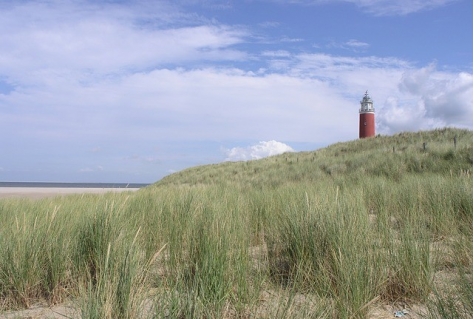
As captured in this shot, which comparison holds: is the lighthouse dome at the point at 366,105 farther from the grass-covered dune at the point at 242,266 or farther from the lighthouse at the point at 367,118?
the grass-covered dune at the point at 242,266

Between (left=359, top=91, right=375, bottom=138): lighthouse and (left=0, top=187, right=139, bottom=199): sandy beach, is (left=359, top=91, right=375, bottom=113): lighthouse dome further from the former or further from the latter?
(left=0, top=187, right=139, bottom=199): sandy beach

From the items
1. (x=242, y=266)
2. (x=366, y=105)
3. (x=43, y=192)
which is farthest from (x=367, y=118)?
(x=242, y=266)

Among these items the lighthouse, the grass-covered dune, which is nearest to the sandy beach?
the grass-covered dune

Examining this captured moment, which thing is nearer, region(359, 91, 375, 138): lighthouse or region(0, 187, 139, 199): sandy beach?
region(0, 187, 139, 199): sandy beach

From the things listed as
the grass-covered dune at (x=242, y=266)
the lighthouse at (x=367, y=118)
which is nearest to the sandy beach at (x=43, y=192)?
the grass-covered dune at (x=242, y=266)

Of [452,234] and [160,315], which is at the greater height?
[452,234]

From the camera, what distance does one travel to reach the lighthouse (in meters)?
32.5

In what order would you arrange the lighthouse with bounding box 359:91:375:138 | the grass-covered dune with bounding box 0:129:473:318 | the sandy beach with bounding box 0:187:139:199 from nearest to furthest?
1. the grass-covered dune with bounding box 0:129:473:318
2. the sandy beach with bounding box 0:187:139:199
3. the lighthouse with bounding box 359:91:375:138

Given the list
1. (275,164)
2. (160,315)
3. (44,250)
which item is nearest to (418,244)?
(160,315)

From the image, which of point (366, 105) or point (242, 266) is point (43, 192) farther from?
point (242, 266)

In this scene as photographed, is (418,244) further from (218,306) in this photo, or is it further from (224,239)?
(218,306)

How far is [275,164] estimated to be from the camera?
76.7ft

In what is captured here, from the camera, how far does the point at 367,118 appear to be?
32.8 m

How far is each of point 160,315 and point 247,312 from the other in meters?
0.59
